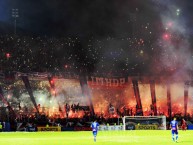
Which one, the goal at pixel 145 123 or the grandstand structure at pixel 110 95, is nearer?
the goal at pixel 145 123

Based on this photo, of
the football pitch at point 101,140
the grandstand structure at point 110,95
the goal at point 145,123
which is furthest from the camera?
the grandstand structure at point 110,95

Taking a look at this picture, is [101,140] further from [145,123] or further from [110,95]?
[110,95]

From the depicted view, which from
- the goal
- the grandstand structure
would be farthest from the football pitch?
the grandstand structure

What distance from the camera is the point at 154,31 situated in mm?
92562

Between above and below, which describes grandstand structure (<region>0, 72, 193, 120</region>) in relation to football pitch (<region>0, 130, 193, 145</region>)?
above

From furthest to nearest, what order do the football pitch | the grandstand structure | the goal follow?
the grandstand structure
the goal
the football pitch

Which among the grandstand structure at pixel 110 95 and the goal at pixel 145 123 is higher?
the grandstand structure at pixel 110 95

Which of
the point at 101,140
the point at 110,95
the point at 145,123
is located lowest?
the point at 101,140

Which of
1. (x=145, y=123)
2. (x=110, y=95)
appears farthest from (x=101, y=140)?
(x=110, y=95)

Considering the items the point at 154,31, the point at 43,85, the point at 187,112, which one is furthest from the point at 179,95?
the point at 43,85

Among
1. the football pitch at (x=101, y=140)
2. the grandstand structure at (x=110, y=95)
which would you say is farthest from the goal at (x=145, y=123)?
the football pitch at (x=101, y=140)

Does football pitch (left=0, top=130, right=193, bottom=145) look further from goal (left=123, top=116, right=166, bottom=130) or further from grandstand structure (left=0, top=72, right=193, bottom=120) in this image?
grandstand structure (left=0, top=72, right=193, bottom=120)

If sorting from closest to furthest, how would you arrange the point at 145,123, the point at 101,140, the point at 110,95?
the point at 101,140
the point at 145,123
the point at 110,95

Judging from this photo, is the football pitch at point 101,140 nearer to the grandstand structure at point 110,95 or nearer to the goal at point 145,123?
the goal at point 145,123
